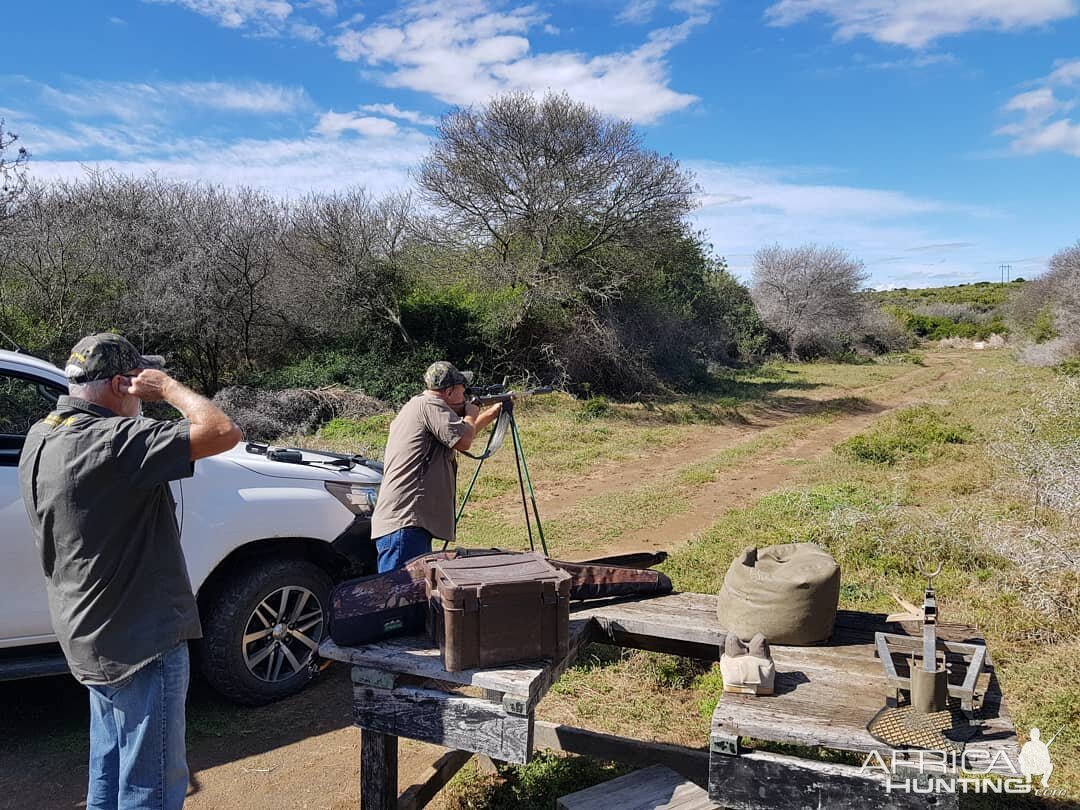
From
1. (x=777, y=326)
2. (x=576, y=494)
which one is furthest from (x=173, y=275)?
(x=777, y=326)

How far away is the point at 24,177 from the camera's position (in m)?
12.3

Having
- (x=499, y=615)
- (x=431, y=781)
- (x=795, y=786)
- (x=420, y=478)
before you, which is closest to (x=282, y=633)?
(x=420, y=478)

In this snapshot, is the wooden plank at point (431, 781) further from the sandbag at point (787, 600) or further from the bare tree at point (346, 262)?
the bare tree at point (346, 262)

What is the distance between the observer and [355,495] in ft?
16.9

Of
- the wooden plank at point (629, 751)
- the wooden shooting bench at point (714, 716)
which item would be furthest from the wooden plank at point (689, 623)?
the wooden plank at point (629, 751)

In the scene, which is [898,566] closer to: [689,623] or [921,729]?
[689,623]

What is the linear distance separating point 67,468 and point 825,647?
2.97m

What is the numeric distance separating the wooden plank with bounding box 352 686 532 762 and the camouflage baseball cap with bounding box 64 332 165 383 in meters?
1.56

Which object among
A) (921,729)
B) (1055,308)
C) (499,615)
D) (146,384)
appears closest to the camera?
(921,729)

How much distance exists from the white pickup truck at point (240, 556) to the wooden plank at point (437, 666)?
1.47 m

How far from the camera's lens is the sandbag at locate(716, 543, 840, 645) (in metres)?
3.19

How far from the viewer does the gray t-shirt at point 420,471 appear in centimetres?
450

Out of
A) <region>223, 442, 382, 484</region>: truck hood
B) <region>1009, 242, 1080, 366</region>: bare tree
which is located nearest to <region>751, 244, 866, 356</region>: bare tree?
<region>1009, 242, 1080, 366</region>: bare tree

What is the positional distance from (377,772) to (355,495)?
7.06ft
